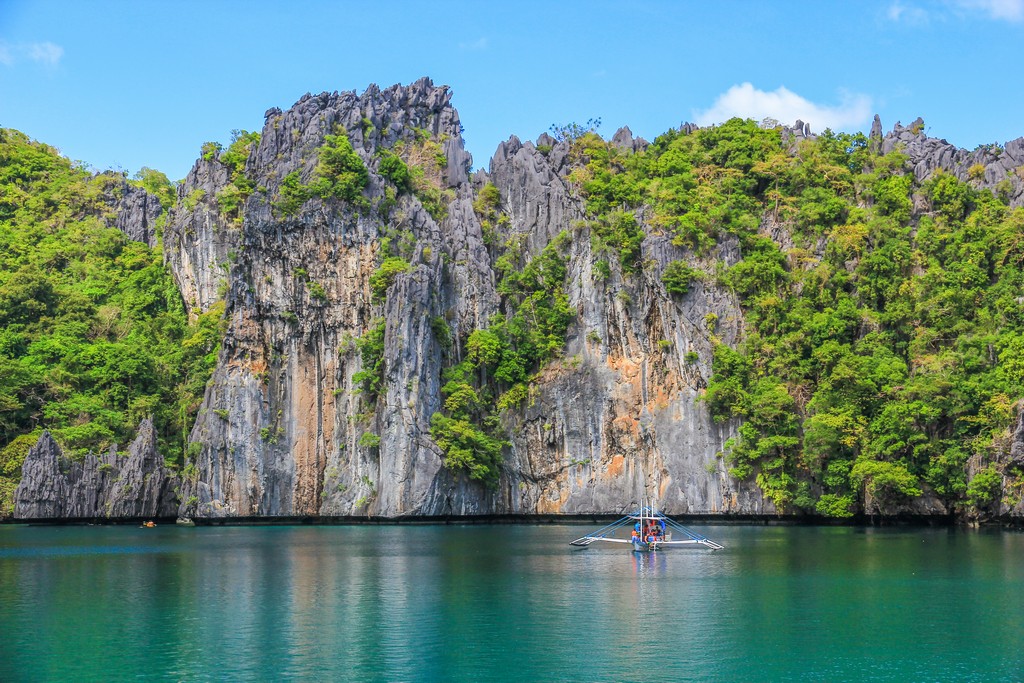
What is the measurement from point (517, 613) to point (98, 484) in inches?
1876

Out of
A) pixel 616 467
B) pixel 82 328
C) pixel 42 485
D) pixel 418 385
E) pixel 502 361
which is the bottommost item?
pixel 42 485

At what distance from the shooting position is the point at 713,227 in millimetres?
74438

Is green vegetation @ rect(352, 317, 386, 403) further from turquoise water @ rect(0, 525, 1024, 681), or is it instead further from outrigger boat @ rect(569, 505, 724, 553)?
turquoise water @ rect(0, 525, 1024, 681)

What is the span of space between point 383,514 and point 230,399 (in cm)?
1294

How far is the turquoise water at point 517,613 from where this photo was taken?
22719 mm

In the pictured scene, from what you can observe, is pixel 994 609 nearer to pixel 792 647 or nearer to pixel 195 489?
pixel 792 647

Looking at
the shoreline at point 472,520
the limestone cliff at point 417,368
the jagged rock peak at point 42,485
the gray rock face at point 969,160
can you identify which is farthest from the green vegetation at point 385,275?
the gray rock face at point 969,160

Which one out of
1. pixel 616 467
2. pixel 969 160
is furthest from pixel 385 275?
pixel 969 160

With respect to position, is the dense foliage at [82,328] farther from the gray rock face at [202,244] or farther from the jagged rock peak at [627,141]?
the jagged rock peak at [627,141]

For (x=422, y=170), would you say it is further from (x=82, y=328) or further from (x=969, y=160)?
(x=969, y=160)

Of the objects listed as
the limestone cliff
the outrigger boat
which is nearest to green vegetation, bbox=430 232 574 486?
the limestone cliff

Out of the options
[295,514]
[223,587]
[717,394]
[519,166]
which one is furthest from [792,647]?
[519,166]

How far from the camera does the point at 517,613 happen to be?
2886 cm

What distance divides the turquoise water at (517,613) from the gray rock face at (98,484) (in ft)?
67.1
